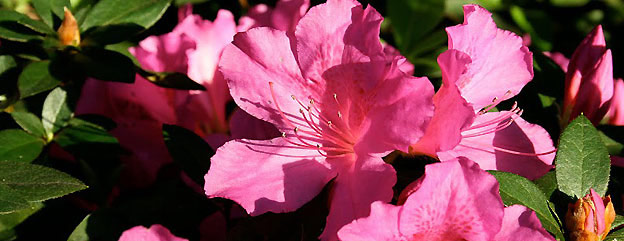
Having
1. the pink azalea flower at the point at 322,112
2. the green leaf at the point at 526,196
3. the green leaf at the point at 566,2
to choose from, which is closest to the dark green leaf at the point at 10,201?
the pink azalea flower at the point at 322,112

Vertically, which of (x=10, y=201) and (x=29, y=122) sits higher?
(x=10, y=201)

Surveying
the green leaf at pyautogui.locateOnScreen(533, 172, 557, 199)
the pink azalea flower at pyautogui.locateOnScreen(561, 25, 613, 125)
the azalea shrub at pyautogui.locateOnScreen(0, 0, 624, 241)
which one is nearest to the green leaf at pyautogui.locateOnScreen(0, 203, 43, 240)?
the azalea shrub at pyautogui.locateOnScreen(0, 0, 624, 241)

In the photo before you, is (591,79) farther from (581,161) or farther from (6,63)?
(6,63)

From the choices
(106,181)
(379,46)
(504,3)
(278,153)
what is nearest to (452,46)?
(379,46)

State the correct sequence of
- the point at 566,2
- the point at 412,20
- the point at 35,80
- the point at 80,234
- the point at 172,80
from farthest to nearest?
1. the point at 566,2
2. the point at 412,20
3. the point at 172,80
4. the point at 35,80
5. the point at 80,234

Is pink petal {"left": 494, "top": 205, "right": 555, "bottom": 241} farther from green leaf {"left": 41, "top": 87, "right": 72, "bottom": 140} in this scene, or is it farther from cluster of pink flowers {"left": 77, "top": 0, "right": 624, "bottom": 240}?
green leaf {"left": 41, "top": 87, "right": 72, "bottom": 140}

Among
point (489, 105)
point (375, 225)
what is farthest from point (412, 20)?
point (375, 225)
